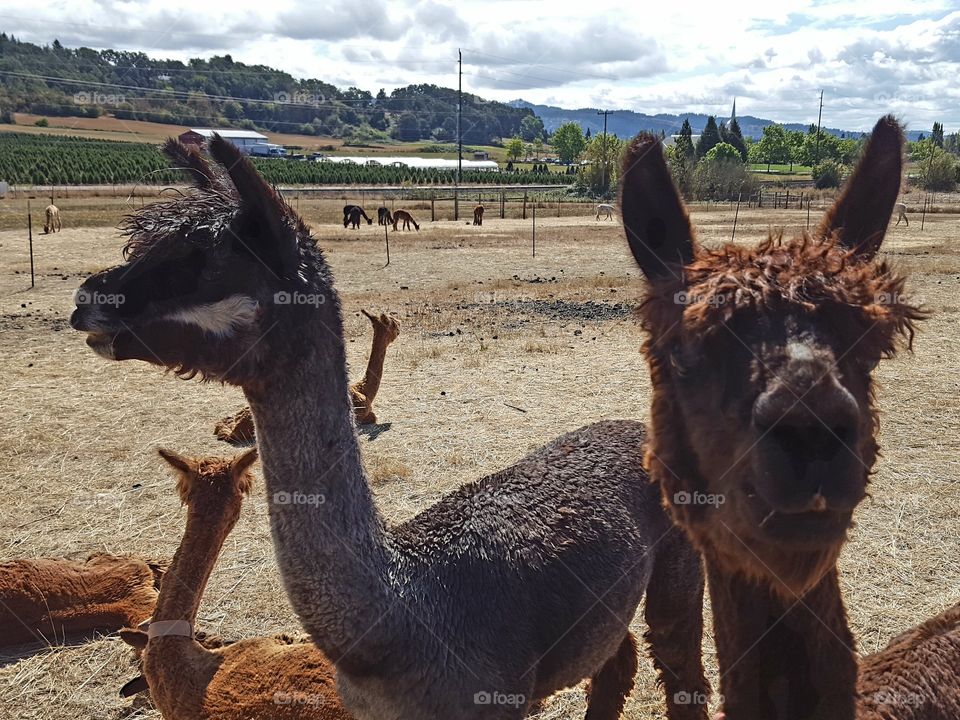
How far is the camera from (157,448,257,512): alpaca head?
12.9 feet

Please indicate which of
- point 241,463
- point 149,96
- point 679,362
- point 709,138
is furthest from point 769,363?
point 149,96

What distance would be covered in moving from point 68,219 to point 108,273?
1357 inches

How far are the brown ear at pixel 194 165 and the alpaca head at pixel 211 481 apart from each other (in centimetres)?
163

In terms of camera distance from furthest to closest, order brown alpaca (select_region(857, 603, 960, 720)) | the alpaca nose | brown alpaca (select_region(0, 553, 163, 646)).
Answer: brown alpaca (select_region(0, 553, 163, 646)) < brown alpaca (select_region(857, 603, 960, 720)) < the alpaca nose

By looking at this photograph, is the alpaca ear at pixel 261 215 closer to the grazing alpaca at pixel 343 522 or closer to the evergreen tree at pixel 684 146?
the grazing alpaca at pixel 343 522

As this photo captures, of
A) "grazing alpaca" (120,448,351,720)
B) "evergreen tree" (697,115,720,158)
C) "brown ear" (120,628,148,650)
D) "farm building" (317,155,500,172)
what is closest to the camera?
"grazing alpaca" (120,448,351,720)

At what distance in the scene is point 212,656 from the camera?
152 inches

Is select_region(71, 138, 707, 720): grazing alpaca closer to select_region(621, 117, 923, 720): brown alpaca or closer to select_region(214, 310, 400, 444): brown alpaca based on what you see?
select_region(621, 117, 923, 720): brown alpaca

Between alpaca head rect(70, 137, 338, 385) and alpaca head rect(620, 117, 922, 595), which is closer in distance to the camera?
alpaca head rect(620, 117, 922, 595)

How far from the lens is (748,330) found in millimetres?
1792

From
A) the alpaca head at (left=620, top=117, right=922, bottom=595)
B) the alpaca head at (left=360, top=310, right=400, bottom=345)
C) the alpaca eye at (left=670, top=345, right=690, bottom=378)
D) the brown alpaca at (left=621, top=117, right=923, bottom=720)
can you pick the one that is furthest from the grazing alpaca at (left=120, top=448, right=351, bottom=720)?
the alpaca head at (left=360, top=310, right=400, bottom=345)

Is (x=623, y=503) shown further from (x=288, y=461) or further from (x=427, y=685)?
(x=288, y=461)

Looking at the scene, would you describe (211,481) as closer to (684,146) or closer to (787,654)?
(787,654)

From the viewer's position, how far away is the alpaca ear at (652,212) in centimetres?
226
